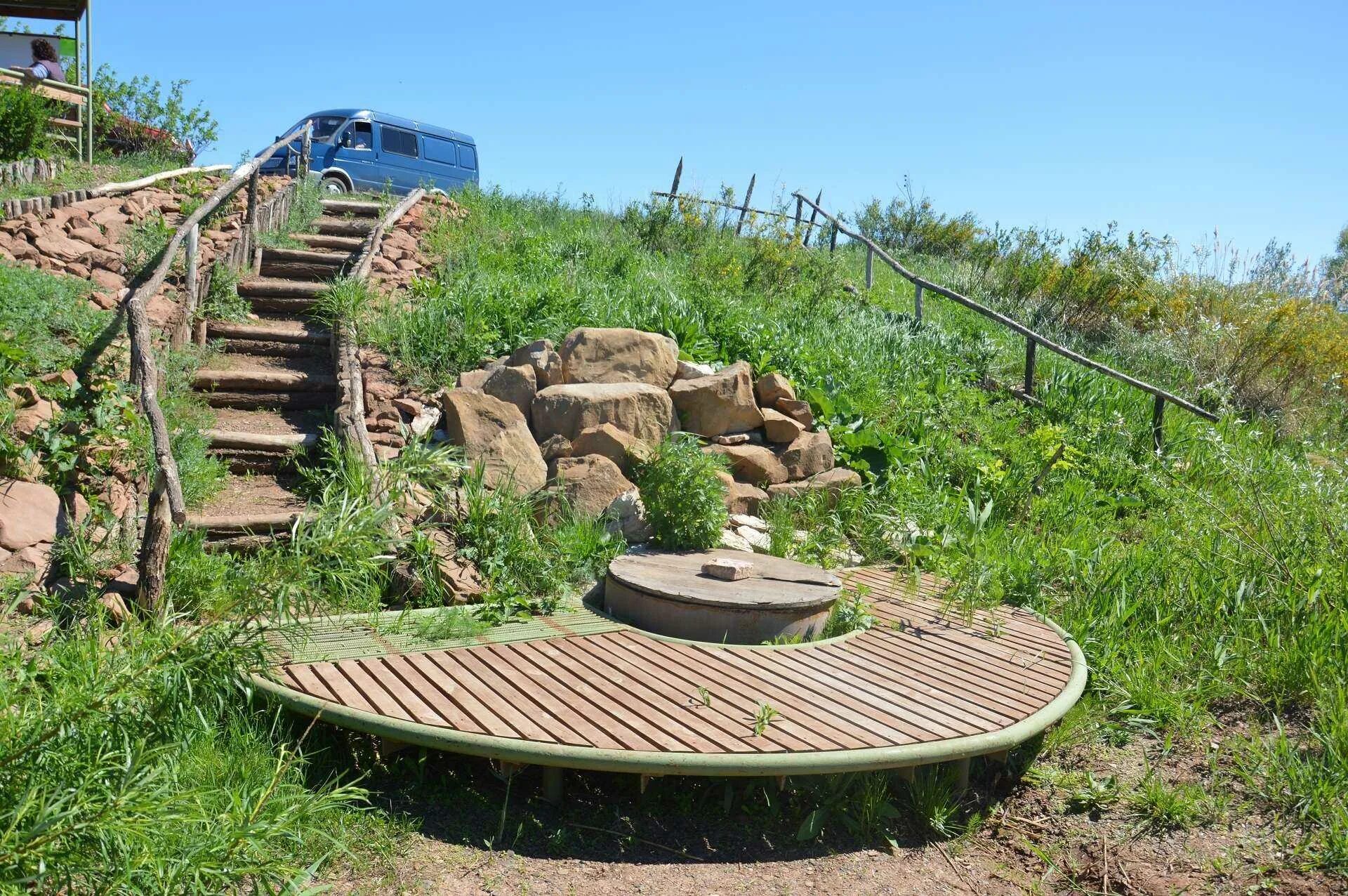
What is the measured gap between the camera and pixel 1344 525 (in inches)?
230

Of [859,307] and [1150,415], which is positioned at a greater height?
[859,307]

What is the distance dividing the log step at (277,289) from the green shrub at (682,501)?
448 centimetres

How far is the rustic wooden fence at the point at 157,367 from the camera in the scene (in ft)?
15.4

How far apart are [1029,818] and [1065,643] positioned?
3.87 feet

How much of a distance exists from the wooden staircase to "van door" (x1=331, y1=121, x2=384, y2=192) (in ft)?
24.0

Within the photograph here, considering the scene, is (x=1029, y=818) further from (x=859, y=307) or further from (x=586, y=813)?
(x=859, y=307)

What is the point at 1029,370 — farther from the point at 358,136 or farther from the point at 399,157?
the point at 358,136

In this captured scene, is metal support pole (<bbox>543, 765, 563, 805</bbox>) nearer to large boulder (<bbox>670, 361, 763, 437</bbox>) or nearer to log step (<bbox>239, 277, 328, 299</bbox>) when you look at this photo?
large boulder (<bbox>670, 361, 763, 437</bbox>)

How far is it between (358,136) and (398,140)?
0.79 metres

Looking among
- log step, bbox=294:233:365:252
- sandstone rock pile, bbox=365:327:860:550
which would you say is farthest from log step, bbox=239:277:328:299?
sandstone rock pile, bbox=365:327:860:550

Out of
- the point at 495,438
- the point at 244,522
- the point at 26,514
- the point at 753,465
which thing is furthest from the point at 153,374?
the point at 753,465

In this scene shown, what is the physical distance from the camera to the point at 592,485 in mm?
6504

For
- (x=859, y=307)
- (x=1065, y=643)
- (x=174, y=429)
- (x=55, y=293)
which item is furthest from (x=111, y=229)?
(x=1065, y=643)

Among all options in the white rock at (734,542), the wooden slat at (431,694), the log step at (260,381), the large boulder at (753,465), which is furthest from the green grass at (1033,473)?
the wooden slat at (431,694)
